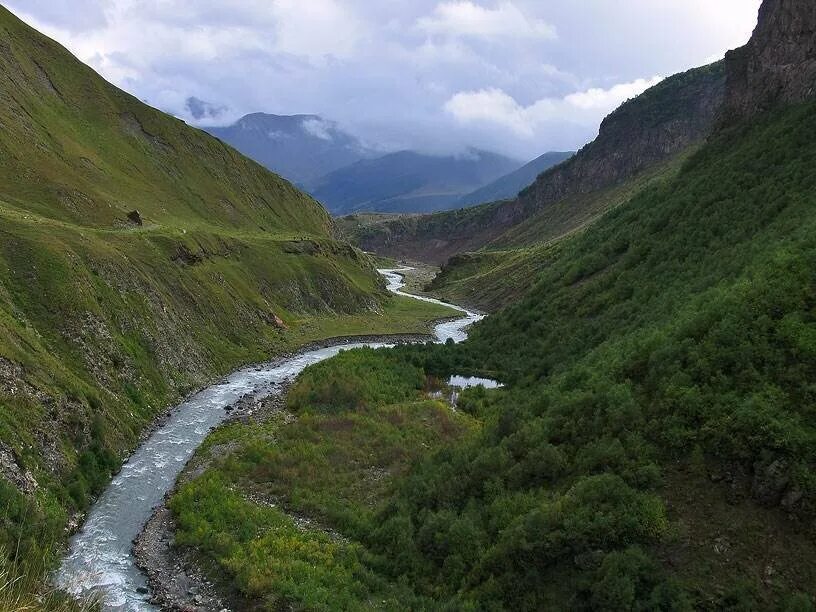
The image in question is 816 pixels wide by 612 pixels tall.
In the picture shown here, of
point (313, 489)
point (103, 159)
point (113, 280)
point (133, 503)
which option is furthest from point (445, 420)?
point (103, 159)

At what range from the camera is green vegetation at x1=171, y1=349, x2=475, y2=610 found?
77.9ft

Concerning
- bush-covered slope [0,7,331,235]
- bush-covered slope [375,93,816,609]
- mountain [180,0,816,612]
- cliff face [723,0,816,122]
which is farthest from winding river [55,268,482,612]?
cliff face [723,0,816,122]

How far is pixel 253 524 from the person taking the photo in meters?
28.3

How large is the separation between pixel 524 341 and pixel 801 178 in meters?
28.8

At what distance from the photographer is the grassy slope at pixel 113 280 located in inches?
Result: 1160

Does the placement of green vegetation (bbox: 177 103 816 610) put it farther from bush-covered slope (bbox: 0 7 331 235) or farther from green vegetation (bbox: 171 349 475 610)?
bush-covered slope (bbox: 0 7 331 235)

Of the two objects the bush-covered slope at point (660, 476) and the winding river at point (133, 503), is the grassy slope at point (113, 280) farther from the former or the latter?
the bush-covered slope at point (660, 476)

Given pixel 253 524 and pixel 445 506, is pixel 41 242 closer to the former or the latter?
pixel 253 524

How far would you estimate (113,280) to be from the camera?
48.8 m

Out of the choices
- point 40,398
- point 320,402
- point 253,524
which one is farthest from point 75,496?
point 320,402

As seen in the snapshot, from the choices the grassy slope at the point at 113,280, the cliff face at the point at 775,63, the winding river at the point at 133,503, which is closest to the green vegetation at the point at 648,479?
the winding river at the point at 133,503

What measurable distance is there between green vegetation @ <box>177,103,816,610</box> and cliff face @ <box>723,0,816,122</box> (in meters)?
23.7

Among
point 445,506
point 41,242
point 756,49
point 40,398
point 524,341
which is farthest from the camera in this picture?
point 756,49

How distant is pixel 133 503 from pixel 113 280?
25019 mm
